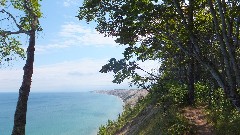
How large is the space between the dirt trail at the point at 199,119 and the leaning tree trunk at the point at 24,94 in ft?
30.1

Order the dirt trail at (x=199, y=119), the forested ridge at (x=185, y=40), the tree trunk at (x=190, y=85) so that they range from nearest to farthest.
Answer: the forested ridge at (x=185, y=40) → the dirt trail at (x=199, y=119) → the tree trunk at (x=190, y=85)

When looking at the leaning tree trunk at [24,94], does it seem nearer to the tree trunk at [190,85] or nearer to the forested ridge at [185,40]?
the forested ridge at [185,40]

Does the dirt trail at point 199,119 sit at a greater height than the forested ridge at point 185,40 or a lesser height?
lesser

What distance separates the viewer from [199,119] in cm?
1873

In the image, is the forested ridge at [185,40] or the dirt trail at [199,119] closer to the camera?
the forested ridge at [185,40]

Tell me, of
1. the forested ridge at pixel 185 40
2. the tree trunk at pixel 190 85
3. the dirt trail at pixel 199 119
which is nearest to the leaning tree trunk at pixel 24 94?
the forested ridge at pixel 185 40

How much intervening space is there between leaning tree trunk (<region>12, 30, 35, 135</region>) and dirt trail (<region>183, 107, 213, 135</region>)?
361 inches

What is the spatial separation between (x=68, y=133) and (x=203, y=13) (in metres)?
69.4

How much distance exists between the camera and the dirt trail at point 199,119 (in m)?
16.2

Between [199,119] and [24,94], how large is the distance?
11.4 metres

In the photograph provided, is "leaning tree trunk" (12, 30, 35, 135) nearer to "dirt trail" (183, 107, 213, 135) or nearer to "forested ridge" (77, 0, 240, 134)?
"forested ridge" (77, 0, 240, 134)

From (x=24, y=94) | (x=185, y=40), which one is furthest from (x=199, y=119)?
(x=24, y=94)

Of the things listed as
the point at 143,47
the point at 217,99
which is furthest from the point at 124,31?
the point at 217,99

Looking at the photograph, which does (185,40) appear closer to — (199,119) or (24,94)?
(24,94)
